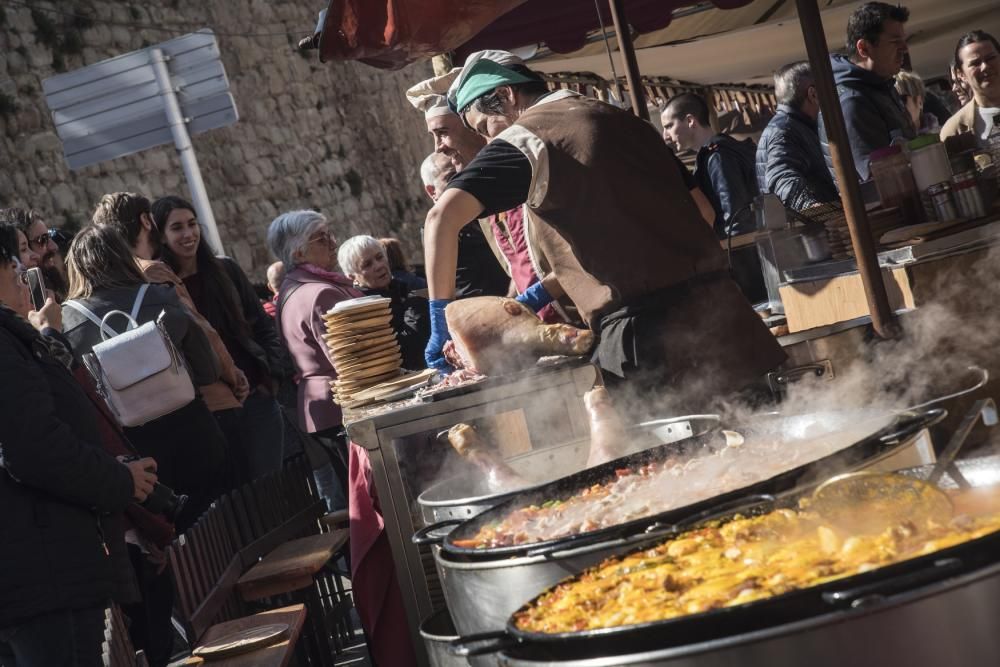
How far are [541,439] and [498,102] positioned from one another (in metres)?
1.04

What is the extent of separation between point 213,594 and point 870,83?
3.39 meters

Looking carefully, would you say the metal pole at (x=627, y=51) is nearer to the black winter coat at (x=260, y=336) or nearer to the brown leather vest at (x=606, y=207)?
the brown leather vest at (x=606, y=207)

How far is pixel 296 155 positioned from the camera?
17547 mm

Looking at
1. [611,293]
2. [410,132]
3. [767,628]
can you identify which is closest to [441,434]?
[611,293]

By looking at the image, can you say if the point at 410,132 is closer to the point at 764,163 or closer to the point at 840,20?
the point at 840,20

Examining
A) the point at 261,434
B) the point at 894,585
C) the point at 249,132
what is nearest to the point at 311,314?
the point at 261,434

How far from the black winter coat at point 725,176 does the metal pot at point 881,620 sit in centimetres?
410

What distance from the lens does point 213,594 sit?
4246 mm

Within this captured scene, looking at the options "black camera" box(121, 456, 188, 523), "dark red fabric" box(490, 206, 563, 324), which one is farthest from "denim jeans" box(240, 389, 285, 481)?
"dark red fabric" box(490, 206, 563, 324)

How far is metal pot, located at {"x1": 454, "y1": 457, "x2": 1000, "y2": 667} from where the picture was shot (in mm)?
1425

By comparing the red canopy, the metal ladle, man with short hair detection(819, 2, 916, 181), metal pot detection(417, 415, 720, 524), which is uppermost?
the red canopy

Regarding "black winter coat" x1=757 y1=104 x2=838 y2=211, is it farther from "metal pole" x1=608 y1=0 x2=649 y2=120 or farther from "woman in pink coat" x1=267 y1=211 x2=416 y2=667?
"woman in pink coat" x1=267 y1=211 x2=416 y2=667

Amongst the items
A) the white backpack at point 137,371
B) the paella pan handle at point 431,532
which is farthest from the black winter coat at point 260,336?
the paella pan handle at point 431,532

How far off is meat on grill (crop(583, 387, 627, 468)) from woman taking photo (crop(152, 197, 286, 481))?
3.33m
